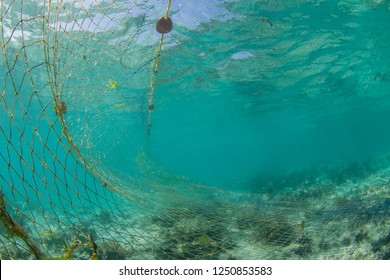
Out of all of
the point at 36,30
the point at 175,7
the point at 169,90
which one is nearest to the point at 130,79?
the point at 169,90

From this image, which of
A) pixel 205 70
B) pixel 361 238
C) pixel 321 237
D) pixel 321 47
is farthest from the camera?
pixel 205 70

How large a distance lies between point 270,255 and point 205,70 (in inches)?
565

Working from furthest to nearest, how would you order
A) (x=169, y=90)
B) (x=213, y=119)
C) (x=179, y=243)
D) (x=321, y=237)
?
(x=213, y=119)
(x=169, y=90)
(x=179, y=243)
(x=321, y=237)

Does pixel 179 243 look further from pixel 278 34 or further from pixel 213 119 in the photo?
pixel 213 119

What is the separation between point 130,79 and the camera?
63.8 feet

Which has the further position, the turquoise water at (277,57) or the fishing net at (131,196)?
the turquoise water at (277,57)

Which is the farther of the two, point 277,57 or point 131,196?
point 277,57

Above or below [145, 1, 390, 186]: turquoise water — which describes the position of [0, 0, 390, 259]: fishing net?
below

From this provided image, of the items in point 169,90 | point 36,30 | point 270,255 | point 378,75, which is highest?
point 378,75

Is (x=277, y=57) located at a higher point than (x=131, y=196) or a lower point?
higher

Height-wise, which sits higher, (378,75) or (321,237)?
(378,75)

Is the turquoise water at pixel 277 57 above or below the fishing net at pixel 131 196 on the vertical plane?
above

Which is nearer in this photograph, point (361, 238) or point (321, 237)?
point (361, 238)

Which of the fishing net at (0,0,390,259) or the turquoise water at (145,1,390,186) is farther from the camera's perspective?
the turquoise water at (145,1,390,186)
